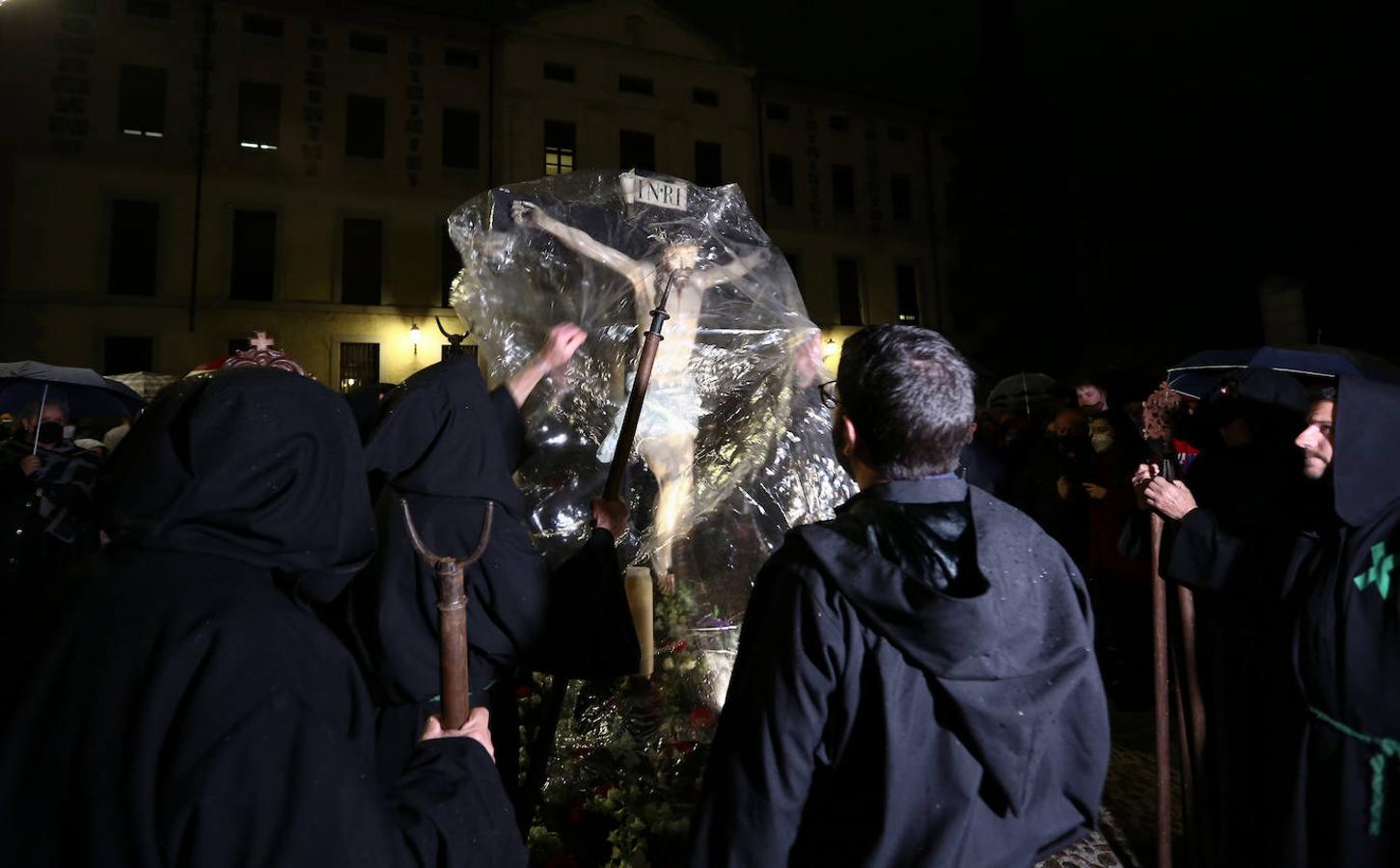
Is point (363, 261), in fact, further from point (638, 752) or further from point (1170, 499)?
point (1170, 499)

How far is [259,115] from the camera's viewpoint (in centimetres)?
1786

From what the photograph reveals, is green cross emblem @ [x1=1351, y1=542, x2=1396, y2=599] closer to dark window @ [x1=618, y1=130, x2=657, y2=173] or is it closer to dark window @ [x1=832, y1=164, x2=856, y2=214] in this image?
dark window @ [x1=618, y1=130, x2=657, y2=173]

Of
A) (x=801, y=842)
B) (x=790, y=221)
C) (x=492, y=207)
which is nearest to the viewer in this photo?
(x=801, y=842)

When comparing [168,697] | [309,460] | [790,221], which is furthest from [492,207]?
[790,221]

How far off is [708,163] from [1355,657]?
21.7 meters

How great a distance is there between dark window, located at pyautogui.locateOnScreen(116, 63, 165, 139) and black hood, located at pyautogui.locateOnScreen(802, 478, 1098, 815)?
21.4 metres

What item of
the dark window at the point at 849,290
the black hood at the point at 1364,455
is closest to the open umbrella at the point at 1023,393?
the black hood at the point at 1364,455

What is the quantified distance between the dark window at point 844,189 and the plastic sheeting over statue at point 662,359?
2077 centimetres

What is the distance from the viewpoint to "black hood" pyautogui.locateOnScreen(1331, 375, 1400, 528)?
211cm

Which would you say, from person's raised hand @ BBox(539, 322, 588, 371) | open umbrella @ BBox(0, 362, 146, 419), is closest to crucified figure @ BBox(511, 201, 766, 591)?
person's raised hand @ BBox(539, 322, 588, 371)

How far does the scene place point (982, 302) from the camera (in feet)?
81.1

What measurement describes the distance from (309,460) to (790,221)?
22.7 m

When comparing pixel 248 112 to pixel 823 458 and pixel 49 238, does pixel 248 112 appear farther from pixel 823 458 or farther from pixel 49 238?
pixel 823 458

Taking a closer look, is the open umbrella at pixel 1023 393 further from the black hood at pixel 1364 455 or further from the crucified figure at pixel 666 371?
the black hood at pixel 1364 455
